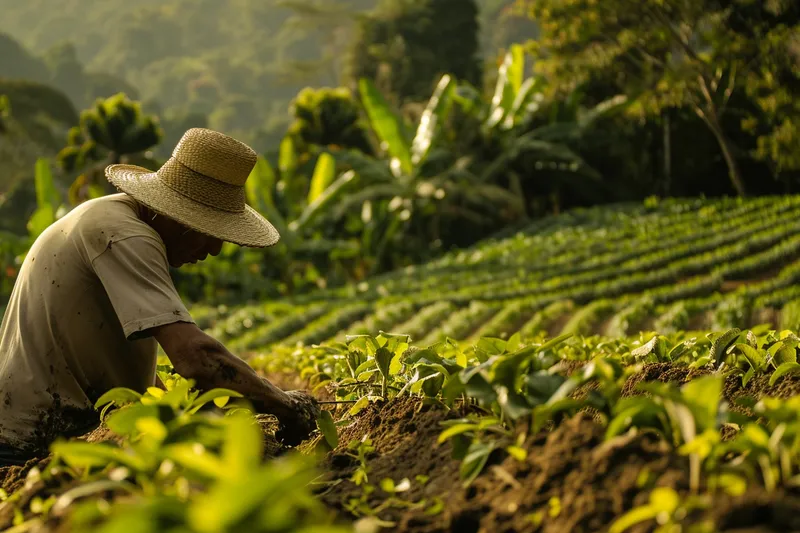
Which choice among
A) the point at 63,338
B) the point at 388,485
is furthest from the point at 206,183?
the point at 388,485

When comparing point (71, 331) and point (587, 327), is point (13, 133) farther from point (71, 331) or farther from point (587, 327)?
point (71, 331)

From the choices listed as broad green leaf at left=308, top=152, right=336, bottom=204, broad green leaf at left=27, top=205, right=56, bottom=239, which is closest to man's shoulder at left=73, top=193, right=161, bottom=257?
broad green leaf at left=27, top=205, right=56, bottom=239

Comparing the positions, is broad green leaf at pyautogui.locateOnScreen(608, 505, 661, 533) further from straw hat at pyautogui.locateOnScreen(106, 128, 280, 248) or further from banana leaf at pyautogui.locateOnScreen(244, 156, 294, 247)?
banana leaf at pyautogui.locateOnScreen(244, 156, 294, 247)

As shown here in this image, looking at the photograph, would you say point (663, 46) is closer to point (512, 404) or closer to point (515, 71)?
point (515, 71)

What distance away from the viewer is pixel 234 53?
357ft

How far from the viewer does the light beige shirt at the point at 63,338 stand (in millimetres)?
2668

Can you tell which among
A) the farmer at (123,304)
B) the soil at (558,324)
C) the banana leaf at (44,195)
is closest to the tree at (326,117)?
the banana leaf at (44,195)

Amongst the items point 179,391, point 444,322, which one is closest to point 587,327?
point 444,322

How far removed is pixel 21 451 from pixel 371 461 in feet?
4.09

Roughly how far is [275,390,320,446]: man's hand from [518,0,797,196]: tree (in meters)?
16.8

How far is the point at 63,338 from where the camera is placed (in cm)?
271

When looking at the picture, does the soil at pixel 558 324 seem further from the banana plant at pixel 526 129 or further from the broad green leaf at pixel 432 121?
the banana plant at pixel 526 129

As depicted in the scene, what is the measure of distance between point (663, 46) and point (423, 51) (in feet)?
64.0

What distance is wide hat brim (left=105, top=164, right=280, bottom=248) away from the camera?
8.88 feet
